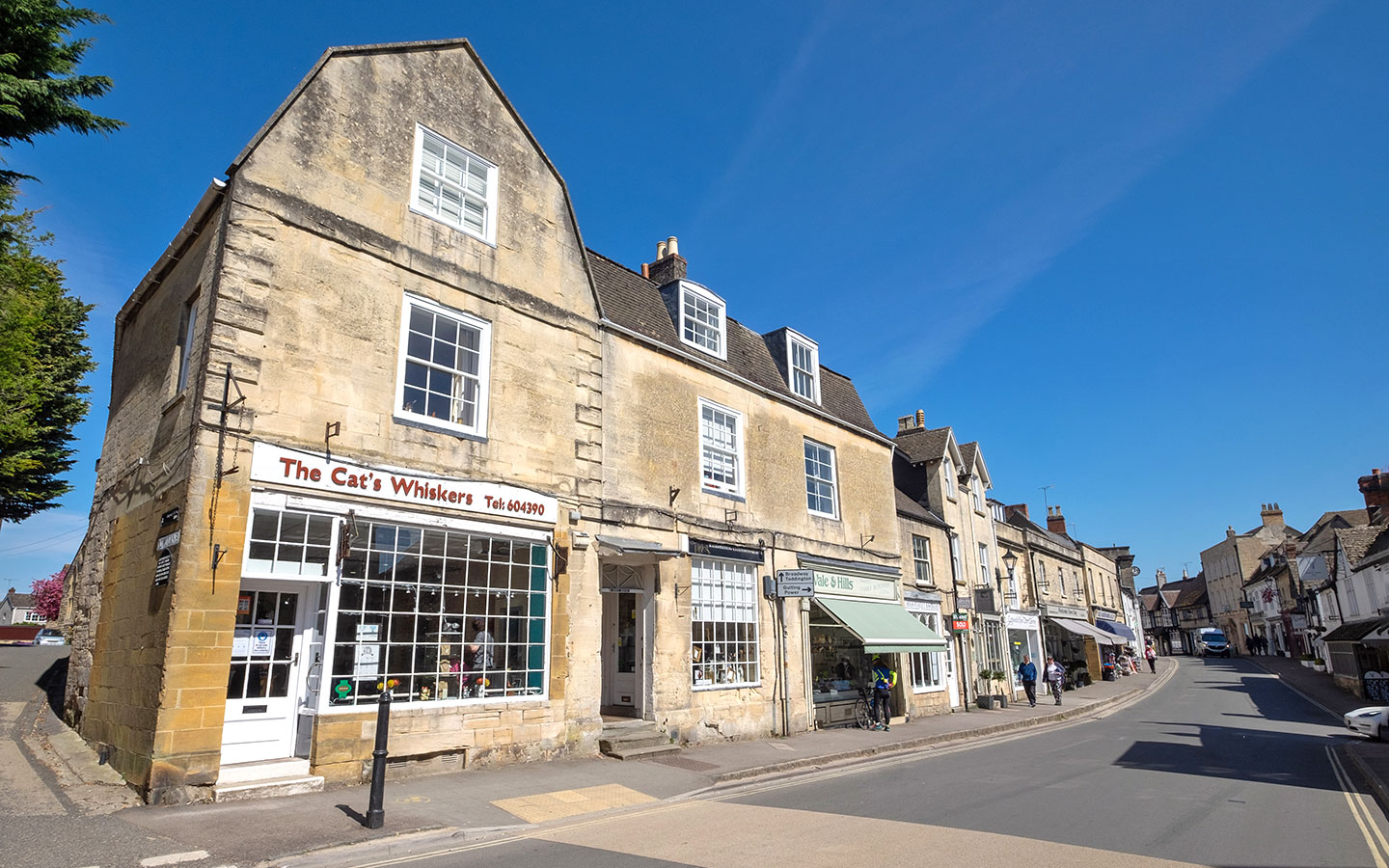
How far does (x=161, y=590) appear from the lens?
30.1ft

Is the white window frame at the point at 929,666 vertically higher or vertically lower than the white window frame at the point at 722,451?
Result: lower

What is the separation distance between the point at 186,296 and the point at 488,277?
14.1 ft

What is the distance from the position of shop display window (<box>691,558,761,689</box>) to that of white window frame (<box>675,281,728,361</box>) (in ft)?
16.2

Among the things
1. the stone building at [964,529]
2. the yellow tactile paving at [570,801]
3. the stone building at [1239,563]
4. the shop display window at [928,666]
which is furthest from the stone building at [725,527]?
the stone building at [1239,563]

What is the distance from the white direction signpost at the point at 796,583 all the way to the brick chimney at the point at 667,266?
24.3 ft

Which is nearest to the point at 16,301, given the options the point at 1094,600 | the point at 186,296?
the point at 186,296

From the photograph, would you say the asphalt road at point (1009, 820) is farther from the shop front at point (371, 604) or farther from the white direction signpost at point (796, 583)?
the white direction signpost at point (796, 583)

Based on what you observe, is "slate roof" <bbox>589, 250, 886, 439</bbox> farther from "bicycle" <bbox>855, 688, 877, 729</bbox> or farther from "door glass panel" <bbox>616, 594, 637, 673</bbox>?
"bicycle" <bbox>855, 688, 877, 729</bbox>

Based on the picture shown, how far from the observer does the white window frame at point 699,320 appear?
57.1ft

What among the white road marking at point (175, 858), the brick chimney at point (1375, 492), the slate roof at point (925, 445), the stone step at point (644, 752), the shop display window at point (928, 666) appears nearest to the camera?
the white road marking at point (175, 858)

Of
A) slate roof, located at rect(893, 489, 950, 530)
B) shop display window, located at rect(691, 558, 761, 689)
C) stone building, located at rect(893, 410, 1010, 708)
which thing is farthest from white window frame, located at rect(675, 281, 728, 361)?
stone building, located at rect(893, 410, 1010, 708)

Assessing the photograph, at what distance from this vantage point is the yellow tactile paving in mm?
8898

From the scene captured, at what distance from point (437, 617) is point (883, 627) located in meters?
11.7

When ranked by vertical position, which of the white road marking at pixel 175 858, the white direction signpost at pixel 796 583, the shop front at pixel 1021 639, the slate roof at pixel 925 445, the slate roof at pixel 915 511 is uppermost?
the slate roof at pixel 925 445
